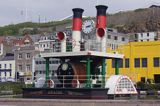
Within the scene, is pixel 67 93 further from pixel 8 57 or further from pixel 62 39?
pixel 8 57

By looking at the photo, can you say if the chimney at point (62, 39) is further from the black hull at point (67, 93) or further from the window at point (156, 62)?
the window at point (156, 62)

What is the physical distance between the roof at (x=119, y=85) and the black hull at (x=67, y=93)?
80 cm

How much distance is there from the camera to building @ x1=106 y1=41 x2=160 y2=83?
229 ft

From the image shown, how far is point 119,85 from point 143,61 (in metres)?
43.1

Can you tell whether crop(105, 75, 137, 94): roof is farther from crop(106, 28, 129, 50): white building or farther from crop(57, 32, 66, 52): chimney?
crop(106, 28, 129, 50): white building

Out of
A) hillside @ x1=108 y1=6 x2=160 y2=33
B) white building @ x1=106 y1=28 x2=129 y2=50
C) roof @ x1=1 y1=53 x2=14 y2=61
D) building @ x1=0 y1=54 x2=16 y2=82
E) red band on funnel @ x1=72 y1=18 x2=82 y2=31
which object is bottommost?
building @ x1=0 y1=54 x2=16 y2=82

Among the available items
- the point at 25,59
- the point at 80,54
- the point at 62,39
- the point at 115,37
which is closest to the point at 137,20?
the point at 115,37

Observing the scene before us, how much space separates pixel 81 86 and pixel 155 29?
127963 mm

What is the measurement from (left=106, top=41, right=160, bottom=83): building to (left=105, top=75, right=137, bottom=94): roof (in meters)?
40.0

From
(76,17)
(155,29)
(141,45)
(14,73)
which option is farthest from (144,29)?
(76,17)

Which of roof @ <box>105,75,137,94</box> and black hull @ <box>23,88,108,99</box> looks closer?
black hull @ <box>23,88,108,99</box>

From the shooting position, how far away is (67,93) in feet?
91.5

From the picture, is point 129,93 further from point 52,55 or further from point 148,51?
point 148,51

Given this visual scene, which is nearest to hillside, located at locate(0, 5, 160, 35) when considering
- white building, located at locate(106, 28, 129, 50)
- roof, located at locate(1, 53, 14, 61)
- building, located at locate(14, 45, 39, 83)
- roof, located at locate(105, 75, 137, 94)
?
white building, located at locate(106, 28, 129, 50)
